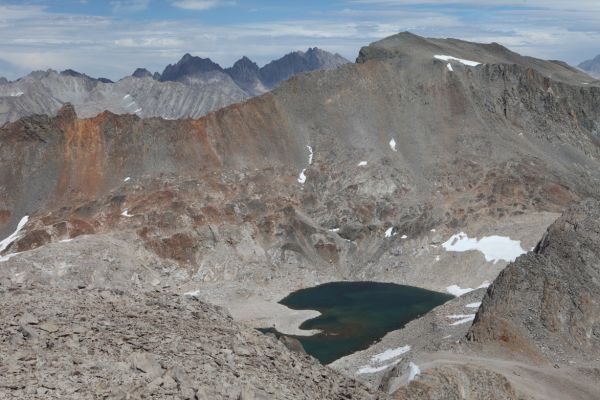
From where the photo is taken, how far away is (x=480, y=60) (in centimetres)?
12550

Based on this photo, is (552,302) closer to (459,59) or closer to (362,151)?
(362,151)

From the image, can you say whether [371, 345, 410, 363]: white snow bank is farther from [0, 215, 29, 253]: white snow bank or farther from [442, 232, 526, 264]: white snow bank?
[0, 215, 29, 253]: white snow bank

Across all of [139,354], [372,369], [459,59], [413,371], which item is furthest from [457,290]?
[139,354]

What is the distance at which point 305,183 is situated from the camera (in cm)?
10194

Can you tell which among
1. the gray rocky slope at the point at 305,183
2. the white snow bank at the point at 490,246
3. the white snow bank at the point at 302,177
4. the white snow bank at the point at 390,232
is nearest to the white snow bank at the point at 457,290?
the gray rocky slope at the point at 305,183

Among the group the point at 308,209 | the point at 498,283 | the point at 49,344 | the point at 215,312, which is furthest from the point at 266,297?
the point at 49,344

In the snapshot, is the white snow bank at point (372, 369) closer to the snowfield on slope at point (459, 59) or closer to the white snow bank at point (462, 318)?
the white snow bank at point (462, 318)

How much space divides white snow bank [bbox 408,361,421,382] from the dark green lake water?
19.4 metres

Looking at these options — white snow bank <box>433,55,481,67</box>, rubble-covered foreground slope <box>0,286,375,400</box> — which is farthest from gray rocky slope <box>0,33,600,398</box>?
rubble-covered foreground slope <box>0,286,375,400</box>

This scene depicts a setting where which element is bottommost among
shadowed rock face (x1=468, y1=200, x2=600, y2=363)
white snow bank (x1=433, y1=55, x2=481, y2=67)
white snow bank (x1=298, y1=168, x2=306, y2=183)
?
white snow bank (x1=298, y1=168, x2=306, y2=183)

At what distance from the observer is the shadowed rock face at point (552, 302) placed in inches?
1938

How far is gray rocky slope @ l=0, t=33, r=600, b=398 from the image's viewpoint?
279 feet

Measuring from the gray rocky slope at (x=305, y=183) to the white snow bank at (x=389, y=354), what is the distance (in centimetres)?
1837

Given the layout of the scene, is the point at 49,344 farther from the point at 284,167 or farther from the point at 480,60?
the point at 480,60
